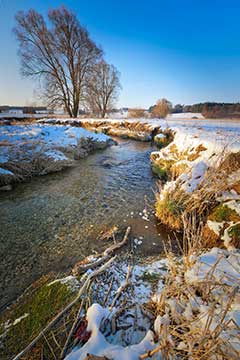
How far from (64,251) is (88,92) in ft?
73.6

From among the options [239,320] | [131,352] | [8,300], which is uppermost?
[239,320]

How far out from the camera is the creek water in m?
2.64

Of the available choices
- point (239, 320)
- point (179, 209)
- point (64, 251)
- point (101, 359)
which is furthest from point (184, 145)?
point (101, 359)

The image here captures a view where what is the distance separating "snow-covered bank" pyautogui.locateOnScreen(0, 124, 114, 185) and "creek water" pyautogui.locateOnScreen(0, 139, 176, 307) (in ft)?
1.59

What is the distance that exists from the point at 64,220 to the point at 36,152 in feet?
13.7

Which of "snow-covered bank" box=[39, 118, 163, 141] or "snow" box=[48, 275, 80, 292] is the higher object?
"snow-covered bank" box=[39, 118, 163, 141]

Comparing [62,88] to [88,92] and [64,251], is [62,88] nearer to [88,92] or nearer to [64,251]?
[88,92]

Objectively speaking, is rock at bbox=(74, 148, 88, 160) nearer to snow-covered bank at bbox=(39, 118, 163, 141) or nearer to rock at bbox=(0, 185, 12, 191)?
rock at bbox=(0, 185, 12, 191)

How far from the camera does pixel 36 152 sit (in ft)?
22.4

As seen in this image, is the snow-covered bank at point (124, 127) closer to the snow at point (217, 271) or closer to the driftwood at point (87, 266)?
the driftwood at point (87, 266)

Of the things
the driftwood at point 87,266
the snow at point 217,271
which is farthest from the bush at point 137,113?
the snow at point 217,271

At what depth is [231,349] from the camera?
3.26 feet

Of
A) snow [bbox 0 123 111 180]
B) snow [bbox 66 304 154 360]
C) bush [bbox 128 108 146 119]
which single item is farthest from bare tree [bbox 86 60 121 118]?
snow [bbox 66 304 154 360]

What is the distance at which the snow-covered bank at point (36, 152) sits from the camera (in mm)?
5984
